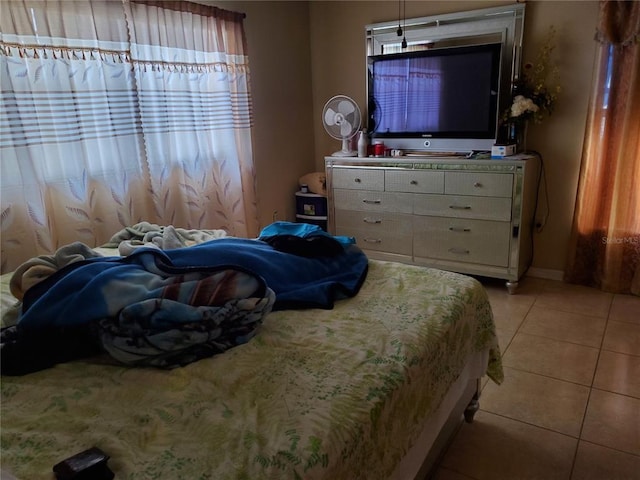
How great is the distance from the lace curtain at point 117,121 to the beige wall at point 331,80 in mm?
368

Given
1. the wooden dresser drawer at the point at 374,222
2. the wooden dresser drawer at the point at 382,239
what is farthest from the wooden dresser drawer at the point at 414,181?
the wooden dresser drawer at the point at 382,239

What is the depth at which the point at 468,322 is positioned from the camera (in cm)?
153

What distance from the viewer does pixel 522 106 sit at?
2.93m

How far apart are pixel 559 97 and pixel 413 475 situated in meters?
2.80

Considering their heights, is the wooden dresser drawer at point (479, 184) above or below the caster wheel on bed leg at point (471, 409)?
A: above

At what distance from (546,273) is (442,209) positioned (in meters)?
0.96

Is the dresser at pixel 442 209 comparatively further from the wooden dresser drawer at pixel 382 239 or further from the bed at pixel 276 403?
the bed at pixel 276 403

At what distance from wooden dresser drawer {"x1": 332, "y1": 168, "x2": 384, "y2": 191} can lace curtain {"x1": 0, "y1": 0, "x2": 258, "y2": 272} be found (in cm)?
71

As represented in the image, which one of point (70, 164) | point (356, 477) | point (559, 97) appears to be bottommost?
point (356, 477)

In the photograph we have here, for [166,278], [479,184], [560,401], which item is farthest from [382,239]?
[166,278]

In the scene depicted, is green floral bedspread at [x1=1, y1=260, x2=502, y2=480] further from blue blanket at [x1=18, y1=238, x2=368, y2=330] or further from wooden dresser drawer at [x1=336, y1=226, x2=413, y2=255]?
wooden dresser drawer at [x1=336, y1=226, x2=413, y2=255]

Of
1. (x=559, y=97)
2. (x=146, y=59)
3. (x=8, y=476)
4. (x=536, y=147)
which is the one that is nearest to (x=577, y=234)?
(x=536, y=147)

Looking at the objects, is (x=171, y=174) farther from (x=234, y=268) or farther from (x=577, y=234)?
(x=577, y=234)

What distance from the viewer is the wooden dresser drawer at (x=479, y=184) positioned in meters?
2.96
